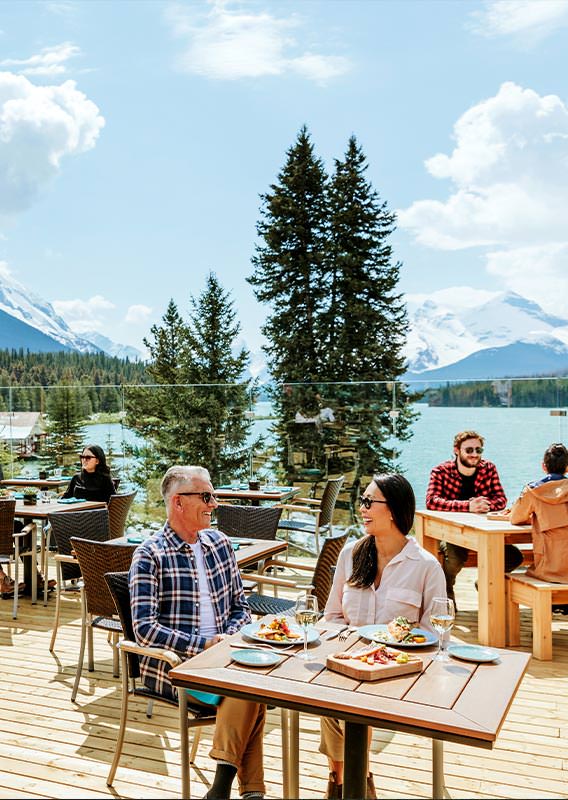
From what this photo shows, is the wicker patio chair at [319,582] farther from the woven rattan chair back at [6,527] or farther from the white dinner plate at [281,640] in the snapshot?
the woven rattan chair back at [6,527]

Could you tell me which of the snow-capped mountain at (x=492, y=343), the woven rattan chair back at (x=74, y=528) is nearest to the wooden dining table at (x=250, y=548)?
the woven rattan chair back at (x=74, y=528)

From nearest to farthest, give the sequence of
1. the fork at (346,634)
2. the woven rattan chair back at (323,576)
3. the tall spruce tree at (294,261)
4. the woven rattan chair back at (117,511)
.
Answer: the fork at (346,634)
the woven rattan chair back at (323,576)
the woven rattan chair back at (117,511)
the tall spruce tree at (294,261)

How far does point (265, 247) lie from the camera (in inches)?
1099

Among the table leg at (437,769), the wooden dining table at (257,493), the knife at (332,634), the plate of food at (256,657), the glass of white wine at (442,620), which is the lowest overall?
the table leg at (437,769)

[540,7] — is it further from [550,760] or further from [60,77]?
[60,77]

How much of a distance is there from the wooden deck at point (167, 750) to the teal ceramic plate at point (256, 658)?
563mm

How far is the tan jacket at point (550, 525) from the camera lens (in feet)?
18.2

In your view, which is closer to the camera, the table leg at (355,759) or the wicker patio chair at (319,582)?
the table leg at (355,759)

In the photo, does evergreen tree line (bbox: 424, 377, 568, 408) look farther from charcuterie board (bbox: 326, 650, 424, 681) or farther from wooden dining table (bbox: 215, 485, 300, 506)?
charcuterie board (bbox: 326, 650, 424, 681)

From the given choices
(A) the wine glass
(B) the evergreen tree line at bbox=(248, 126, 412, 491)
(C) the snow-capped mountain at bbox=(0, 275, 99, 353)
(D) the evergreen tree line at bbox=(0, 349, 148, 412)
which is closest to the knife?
(A) the wine glass

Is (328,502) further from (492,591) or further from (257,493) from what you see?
(492,591)

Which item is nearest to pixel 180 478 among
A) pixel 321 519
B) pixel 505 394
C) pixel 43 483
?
pixel 321 519

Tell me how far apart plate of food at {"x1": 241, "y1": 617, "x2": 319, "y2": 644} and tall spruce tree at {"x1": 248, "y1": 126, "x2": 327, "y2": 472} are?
76.5ft

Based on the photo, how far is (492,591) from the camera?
579 centimetres
